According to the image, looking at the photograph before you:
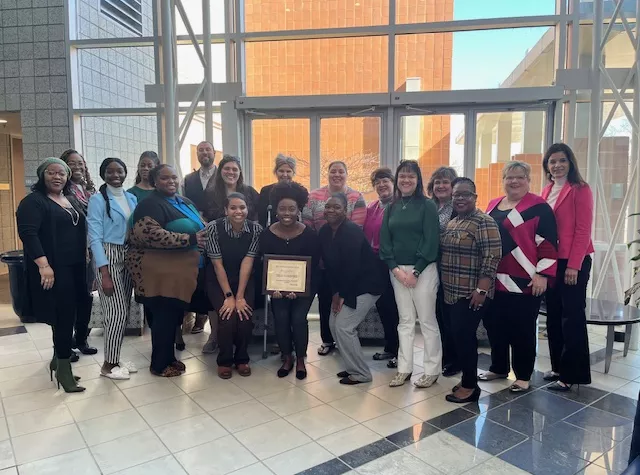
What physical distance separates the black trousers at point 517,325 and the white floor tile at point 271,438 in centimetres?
153

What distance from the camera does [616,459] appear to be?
244cm

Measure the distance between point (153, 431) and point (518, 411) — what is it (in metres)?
2.22

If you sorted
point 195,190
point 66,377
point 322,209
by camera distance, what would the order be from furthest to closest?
point 195,190, point 322,209, point 66,377

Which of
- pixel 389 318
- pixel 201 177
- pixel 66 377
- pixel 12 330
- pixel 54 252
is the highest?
pixel 201 177

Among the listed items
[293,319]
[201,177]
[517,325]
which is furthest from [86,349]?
[517,325]

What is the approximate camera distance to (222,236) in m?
3.49

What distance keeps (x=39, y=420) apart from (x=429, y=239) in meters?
2.68

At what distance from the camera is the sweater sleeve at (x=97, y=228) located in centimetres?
329

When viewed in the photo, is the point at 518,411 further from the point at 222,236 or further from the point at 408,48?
the point at 408,48

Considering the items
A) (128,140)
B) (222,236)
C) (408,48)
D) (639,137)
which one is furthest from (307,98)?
(639,137)

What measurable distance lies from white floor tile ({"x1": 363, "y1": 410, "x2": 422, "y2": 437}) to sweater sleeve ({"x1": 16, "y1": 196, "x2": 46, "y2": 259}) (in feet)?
7.62

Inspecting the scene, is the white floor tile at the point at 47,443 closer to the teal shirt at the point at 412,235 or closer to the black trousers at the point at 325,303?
the black trousers at the point at 325,303

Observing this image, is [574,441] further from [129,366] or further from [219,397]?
[129,366]

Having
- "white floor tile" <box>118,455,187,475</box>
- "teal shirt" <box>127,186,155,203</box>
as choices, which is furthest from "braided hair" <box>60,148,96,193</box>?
"white floor tile" <box>118,455,187,475</box>
